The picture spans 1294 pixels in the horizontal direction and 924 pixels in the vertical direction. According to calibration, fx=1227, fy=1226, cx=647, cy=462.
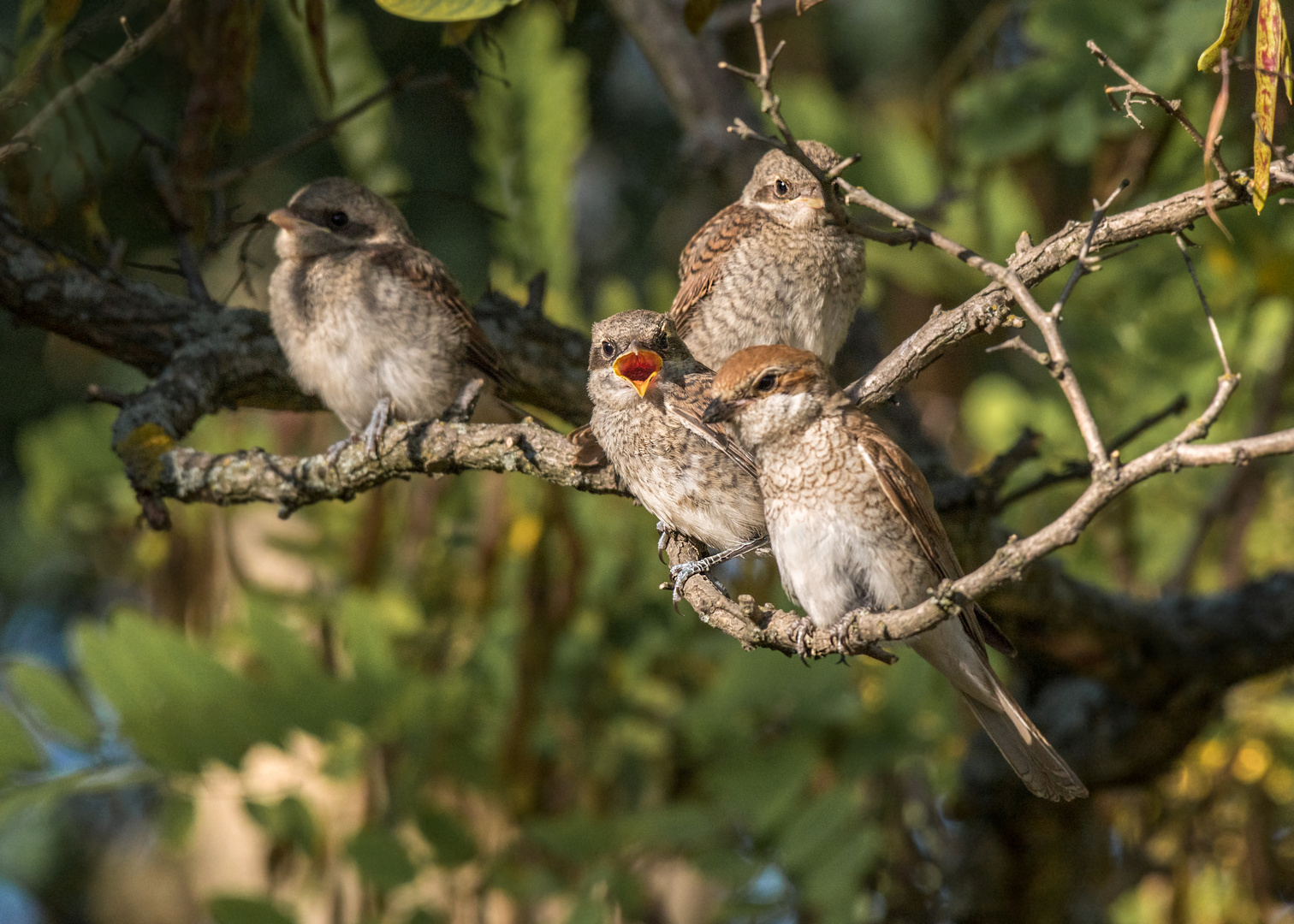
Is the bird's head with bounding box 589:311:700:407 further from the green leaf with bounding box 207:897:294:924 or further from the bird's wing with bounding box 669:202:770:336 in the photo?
the green leaf with bounding box 207:897:294:924

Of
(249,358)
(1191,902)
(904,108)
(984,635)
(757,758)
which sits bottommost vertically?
(1191,902)

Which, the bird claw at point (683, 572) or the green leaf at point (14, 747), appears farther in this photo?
the green leaf at point (14, 747)

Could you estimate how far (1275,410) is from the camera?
4953 mm

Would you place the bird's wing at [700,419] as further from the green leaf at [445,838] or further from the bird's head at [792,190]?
the green leaf at [445,838]

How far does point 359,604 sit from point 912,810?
2.89 m

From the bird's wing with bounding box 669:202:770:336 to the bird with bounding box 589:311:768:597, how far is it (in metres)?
0.48

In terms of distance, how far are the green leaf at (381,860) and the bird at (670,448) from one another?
204 centimetres

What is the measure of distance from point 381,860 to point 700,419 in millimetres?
2350

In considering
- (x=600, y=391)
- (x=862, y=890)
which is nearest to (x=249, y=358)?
(x=600, y=391)

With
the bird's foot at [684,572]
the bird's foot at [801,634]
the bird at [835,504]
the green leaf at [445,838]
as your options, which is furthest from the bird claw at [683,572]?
the green leaf at [445,838]

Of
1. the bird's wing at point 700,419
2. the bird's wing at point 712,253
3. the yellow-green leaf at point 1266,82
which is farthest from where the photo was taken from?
the bird's wing at point 712,253

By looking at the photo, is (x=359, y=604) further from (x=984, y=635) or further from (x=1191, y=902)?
(x=1191, y=902)

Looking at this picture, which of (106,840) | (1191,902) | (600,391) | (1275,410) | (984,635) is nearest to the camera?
(984,635)

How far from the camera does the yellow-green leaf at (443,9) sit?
248cm
